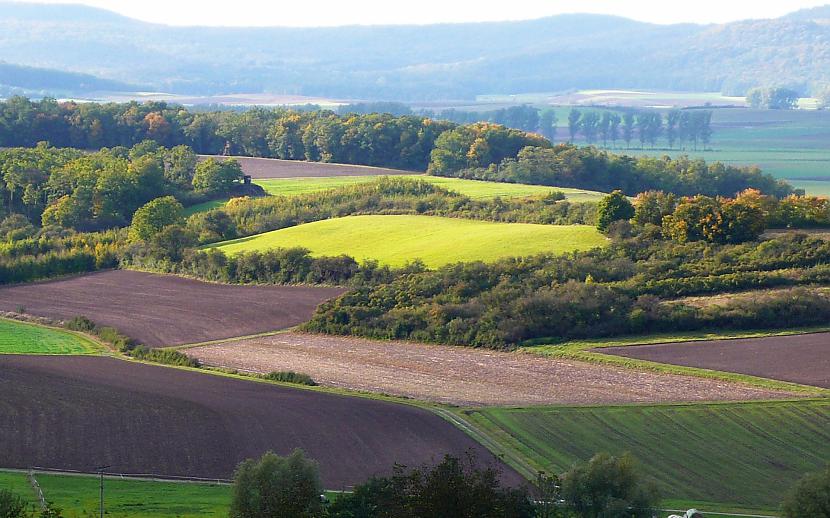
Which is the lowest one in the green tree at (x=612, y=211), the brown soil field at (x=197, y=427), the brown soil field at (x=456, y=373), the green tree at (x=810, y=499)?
the brown soil field at (x=456, y=373)

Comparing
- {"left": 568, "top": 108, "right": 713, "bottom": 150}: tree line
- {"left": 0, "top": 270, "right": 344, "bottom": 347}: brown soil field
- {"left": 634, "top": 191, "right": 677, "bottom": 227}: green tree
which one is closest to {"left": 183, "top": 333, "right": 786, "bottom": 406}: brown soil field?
{"left": 0, "top": 270, "right": 344, "bottom": 347}: brown soil field

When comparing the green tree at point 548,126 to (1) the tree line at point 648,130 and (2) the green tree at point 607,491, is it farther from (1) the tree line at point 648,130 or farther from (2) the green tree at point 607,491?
(2) the green tree at point 607,491

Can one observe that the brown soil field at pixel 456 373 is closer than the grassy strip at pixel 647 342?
Yes

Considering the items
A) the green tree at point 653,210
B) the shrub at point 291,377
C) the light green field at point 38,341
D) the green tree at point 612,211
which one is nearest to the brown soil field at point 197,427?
the shrub at point 291,377

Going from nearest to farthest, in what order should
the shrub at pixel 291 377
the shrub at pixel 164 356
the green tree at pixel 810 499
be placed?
the green tree at pixel 810 499
the shrub at pixel 291 377
the shrub at pixel 164 356

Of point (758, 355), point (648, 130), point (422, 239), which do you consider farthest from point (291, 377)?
point (648, 130)

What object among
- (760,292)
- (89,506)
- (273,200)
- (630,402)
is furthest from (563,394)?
(273,200)

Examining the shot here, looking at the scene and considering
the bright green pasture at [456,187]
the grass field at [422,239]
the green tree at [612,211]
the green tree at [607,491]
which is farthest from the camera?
the bright green pasture at [456,187]
